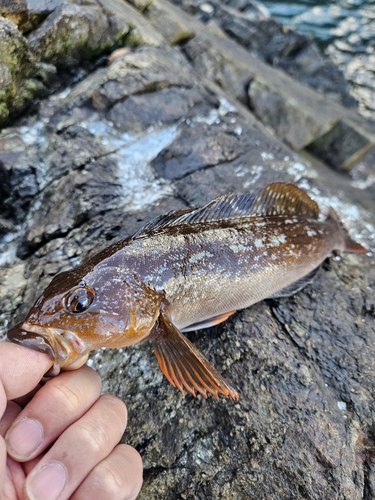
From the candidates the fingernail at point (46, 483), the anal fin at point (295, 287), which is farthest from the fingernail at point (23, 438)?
the anal fin at point (295, 287)

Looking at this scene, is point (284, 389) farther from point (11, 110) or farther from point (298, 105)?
point (298, 105)

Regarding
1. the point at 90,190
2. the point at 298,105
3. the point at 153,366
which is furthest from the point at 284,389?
the point at 298,105

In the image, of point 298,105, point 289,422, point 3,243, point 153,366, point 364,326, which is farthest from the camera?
point 298,105

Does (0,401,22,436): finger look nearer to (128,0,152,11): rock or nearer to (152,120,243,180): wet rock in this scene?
(152,120,243,180): wet rock

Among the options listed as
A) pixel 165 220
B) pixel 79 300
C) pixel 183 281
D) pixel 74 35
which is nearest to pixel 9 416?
pixel 79 300

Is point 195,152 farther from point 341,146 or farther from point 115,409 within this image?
point 341,146

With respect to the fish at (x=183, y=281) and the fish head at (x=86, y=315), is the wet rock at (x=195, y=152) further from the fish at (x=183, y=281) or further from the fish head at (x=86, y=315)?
the fish head at (x=86, y=315)
